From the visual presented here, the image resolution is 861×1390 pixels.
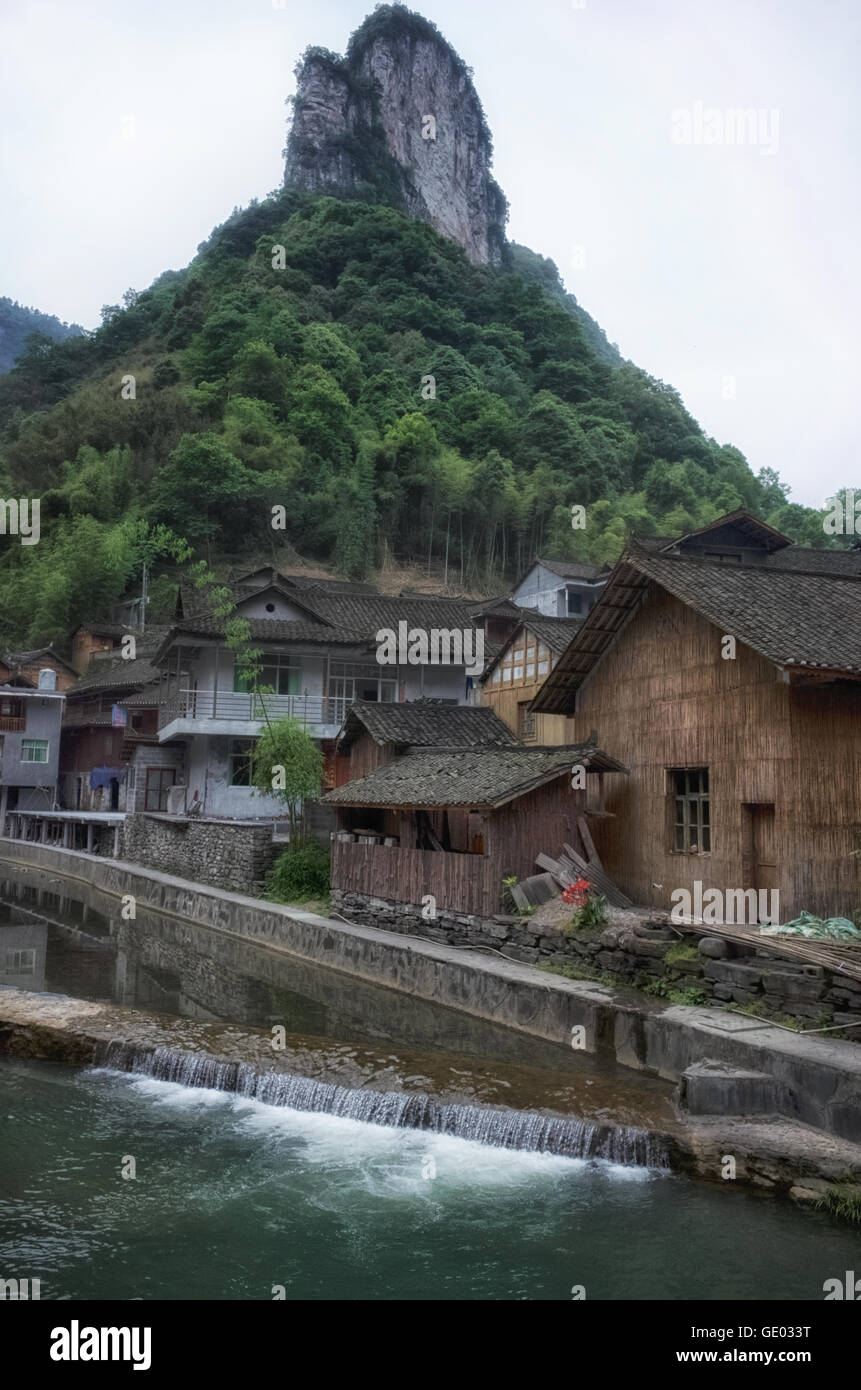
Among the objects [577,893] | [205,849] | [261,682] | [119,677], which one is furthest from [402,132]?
[577,893]

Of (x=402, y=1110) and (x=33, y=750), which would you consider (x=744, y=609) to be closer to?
(x=402, y=1110)

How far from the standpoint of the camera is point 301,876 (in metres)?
25.0

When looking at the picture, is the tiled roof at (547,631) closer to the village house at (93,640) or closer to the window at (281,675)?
the window at (281,675)

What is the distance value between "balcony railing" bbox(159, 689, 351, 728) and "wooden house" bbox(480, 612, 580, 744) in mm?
5207

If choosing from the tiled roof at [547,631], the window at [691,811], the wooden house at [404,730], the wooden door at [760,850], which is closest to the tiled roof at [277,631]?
the tiled roof at [547,631]

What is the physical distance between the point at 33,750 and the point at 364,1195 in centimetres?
4082

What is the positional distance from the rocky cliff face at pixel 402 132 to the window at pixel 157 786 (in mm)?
84511

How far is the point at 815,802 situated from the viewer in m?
14.8

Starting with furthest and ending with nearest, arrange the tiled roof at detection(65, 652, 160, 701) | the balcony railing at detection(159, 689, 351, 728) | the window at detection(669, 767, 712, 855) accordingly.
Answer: the tiled roof at detection(65, 652, 160, 701) → the balcony railing at detection(159, 689, 351, 728) → the window at detection(669, 767, 712, 855)

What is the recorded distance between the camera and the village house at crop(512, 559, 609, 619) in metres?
41.1

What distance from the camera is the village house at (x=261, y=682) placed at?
108 feet

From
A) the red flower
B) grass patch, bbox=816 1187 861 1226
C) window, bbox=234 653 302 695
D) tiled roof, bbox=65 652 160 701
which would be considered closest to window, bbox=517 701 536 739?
window, bbox=234 653 302 695

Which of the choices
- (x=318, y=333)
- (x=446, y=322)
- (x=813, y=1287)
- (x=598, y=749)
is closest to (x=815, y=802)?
(x=598, y=749)

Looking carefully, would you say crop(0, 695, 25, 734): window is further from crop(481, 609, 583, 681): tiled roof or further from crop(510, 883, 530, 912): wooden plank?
crop(510, 883, 530, 912): wooden plank
